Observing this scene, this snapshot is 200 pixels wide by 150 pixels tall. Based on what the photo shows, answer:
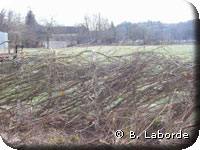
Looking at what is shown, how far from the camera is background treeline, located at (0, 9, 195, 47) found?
8.04 feet

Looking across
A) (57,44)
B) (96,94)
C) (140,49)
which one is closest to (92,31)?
(57,44)

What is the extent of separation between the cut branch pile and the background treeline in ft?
0.60

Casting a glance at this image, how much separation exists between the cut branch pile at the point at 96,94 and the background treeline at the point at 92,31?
0.60 ft

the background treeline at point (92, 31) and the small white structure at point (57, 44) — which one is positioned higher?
the background treeline at point (92, 31)

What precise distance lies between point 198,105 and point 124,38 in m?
1.18

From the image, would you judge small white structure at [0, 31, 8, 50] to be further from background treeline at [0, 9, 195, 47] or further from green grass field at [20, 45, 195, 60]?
green grass field at [20, 45, 195, 60]

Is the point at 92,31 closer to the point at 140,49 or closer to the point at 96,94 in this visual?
the point at 140,49

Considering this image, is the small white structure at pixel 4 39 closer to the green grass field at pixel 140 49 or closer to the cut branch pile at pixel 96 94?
the cut branch pile at pixel 96 94

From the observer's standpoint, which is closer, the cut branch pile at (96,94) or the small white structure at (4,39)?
the cut branch pile at (96,94)

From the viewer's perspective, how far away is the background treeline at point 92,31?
8.04ft

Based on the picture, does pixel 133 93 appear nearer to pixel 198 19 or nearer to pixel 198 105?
pixel 198 105

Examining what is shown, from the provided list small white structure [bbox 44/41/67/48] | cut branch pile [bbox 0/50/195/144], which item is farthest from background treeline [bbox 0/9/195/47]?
cut branch pile [bbox 0/50/195/144]

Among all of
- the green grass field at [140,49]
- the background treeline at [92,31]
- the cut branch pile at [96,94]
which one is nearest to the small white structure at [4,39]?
the background treeline at [92,31]

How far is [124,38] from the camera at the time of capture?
2.50m
